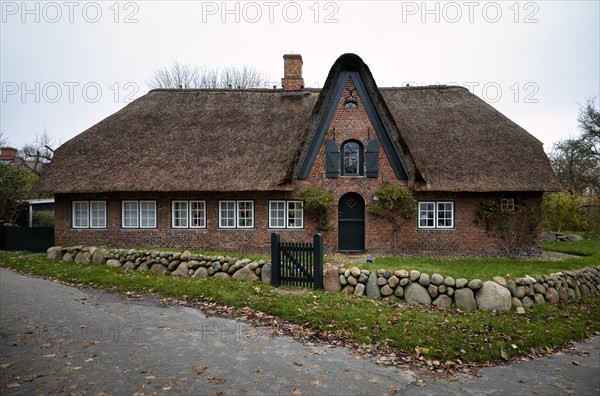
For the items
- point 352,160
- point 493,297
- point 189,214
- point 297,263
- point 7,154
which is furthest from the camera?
point 7,154

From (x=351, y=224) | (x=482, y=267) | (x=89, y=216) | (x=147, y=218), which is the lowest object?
(x=482, y=267)

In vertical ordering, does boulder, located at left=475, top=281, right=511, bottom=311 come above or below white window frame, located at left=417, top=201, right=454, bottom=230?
below

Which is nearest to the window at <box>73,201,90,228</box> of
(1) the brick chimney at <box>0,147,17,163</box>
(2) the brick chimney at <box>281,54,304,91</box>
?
(2) the brick chimney at <box>281,54,304,91</box>

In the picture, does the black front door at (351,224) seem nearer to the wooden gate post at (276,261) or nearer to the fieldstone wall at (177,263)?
the fieldstone wall at (177,263)

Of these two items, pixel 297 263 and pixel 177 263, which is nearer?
pixel 297 263

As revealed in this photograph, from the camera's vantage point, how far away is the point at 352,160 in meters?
16.2

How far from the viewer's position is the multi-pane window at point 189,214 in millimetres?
16766

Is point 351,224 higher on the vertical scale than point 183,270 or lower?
higher

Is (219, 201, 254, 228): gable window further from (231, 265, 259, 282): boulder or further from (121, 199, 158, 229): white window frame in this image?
(231, 265, 259, 282): boulder

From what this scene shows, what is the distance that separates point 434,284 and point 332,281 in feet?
8.21

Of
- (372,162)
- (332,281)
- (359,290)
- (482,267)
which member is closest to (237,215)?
(372,162)

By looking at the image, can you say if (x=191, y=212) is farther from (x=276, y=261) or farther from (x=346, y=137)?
(x=276, y=261)

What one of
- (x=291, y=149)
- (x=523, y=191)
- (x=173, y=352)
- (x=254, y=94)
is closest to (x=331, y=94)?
(x=291, y=149)

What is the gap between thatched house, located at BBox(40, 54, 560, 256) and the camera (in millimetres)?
15727
